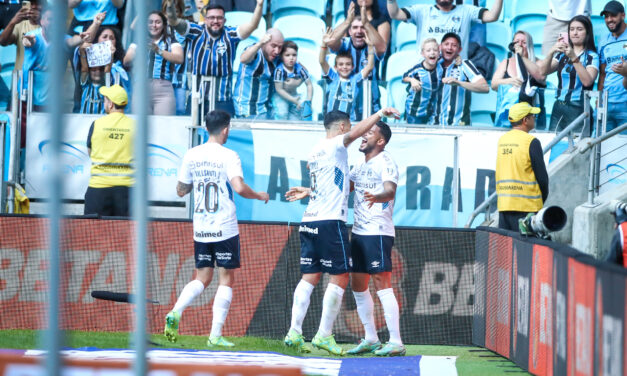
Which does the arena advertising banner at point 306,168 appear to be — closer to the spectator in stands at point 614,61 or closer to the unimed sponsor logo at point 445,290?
the spectator in stands at point 614,61

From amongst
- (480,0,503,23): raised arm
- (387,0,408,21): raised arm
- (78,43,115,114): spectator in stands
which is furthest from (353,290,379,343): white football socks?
(480,0,503,23): raised arm

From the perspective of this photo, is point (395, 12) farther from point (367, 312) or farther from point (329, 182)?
point (367, 312)

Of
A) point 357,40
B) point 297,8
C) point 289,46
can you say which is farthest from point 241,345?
point 297,8

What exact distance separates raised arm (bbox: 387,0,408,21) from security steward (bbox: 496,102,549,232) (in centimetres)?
492

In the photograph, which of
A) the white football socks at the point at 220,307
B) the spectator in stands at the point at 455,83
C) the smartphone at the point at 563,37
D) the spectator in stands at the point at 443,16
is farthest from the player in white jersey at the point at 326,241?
the spectator in stands at the point at 443,16

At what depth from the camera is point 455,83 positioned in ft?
40.4

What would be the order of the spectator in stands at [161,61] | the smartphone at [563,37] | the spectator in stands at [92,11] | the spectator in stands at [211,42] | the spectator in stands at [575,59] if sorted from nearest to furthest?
the spectator in stands at [161,61] < the spectator in stands at [575,59] < the smartphone at [563,37] < the spectator in stands at [211,42] < the spectator in stands at [92,11]

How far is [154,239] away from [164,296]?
2.10 feet

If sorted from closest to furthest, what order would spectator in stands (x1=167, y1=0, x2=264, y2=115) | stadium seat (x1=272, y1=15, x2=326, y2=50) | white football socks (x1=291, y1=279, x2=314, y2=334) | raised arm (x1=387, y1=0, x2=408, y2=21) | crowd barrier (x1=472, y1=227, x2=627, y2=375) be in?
1. crowd barrier (x1=472, y1=227, x2=627, y2=375)
2. white football socks (x1=291, y1=279, x2=314, y2=334)
3. spectator in stands (x1=167, y1=0, x2=264, y2=115)
4. raised arm (x1=387, y1=0, x2=408, y2=21)
5. stadium seat (x1=272, y1=15, x2=326, y2=50)

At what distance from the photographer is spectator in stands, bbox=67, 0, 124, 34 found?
1481cm

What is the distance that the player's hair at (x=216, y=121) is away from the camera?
362 inches

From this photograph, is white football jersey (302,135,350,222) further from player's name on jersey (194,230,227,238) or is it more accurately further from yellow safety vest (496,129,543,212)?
yellow safety vest (496,129,543,212)

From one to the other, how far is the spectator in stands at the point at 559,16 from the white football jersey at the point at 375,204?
6.04m

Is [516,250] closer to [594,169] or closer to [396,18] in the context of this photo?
[594,169]
